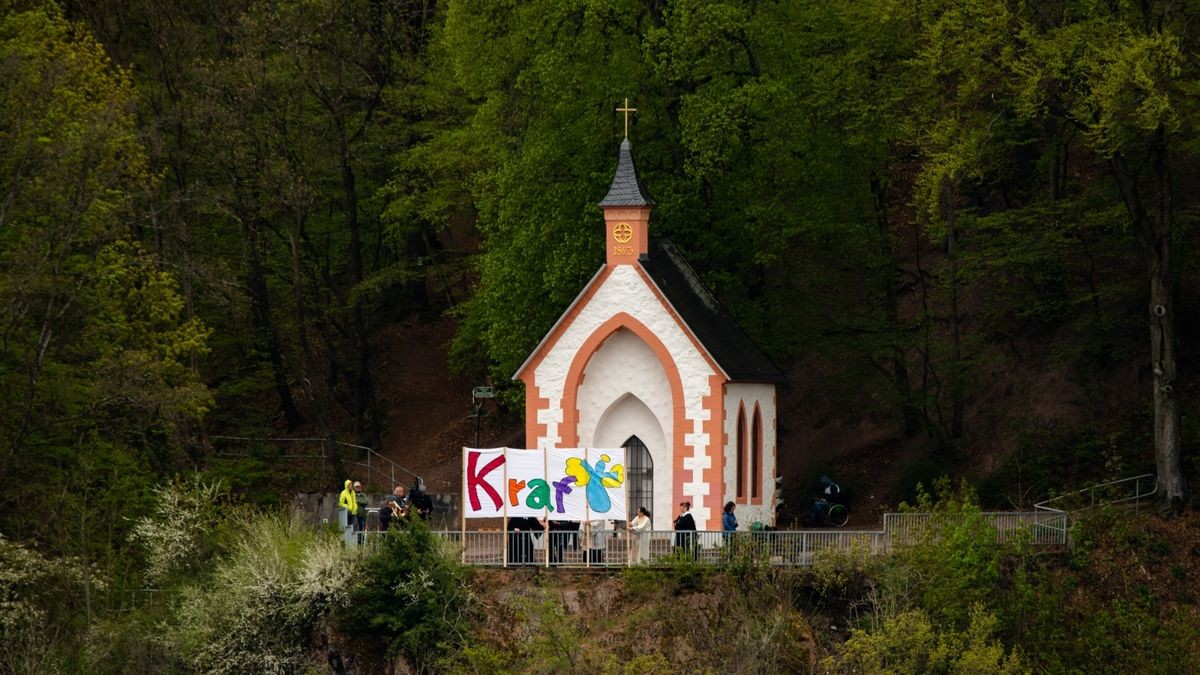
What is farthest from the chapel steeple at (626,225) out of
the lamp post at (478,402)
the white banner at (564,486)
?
the lamp post at (478,402)

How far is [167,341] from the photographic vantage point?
5153cm

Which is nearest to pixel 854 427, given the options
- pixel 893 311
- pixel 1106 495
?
pixel 893 311

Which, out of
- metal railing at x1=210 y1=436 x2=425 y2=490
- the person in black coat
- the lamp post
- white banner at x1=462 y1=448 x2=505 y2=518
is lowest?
the person in black coat

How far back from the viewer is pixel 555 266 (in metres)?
48.8

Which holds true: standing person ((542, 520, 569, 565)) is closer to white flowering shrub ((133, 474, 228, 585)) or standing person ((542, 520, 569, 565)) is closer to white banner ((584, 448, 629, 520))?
white banner ((584, 448, 629, 520))

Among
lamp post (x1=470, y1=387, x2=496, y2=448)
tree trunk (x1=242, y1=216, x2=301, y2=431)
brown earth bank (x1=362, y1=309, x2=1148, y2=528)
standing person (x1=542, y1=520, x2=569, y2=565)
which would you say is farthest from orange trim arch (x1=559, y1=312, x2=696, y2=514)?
tree trunk (x1=242, y1=216, x2=301, y2=431)

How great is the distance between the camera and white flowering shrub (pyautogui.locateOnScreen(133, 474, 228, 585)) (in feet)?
142

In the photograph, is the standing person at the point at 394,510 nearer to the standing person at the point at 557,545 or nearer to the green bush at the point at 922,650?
the standing person at the point at 557,545

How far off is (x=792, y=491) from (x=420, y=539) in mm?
15885

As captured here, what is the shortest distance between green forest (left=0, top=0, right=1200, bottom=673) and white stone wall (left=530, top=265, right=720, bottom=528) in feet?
14.6

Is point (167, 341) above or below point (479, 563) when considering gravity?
above

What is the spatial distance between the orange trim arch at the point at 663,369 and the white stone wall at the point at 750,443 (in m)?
0.91

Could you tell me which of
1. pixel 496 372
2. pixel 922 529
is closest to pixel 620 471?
pixel 922 529

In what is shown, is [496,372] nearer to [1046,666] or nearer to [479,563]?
[479,563]
